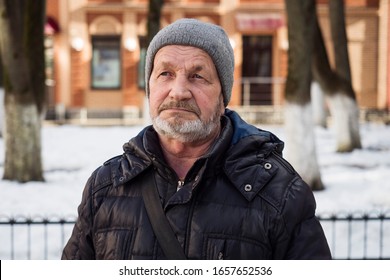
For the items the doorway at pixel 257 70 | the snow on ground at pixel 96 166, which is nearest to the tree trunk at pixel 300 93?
the snow on ground at pixel 96 166

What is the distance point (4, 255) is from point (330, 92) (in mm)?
7951

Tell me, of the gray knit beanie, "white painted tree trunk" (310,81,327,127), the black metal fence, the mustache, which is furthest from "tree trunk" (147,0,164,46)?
the mustache

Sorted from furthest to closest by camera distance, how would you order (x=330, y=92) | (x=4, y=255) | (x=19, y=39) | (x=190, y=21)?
(x=330, y=92) → (x=19, y=39) → (x=4, y=255) → (x=190, y=21)

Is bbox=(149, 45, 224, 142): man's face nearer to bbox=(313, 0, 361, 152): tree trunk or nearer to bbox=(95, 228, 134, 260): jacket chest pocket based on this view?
bbox=(95, 228, 134, 260): jacket chest pocket

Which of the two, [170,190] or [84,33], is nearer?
[170,190]

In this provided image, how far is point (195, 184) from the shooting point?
2.01 m

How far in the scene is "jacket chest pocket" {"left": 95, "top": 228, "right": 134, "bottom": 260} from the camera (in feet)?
6.79

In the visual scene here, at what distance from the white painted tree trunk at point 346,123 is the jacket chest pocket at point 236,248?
10573 mm

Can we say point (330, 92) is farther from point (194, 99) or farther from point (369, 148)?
point (194, 99)

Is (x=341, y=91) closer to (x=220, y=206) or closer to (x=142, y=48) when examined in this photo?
(x=220, y=206)

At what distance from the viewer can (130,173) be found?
211cm

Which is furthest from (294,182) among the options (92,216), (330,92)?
(330,92)

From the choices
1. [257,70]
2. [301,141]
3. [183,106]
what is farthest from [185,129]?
[257,70]

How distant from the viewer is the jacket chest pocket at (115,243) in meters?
2.07
